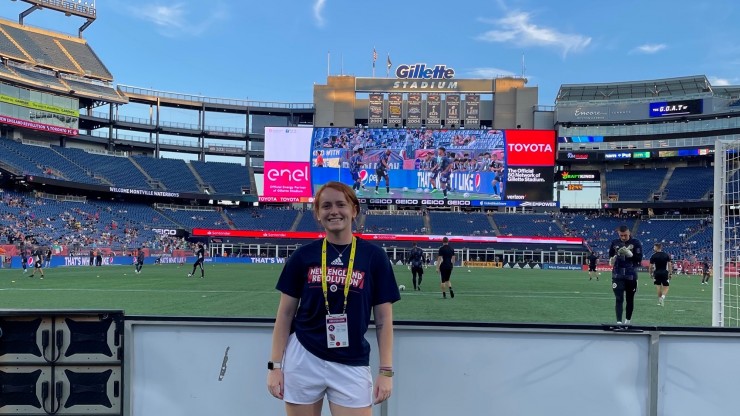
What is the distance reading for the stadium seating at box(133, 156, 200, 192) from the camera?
6388 cm

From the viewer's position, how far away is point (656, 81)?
6925cm

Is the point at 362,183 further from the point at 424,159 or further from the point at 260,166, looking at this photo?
the point at 260,166

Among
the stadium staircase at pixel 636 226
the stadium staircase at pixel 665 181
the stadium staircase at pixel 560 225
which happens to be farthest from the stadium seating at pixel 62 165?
the stadium staircase at pixel 665 181

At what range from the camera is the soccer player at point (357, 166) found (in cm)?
5266

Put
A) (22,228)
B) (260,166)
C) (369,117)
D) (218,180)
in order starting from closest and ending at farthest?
(22,228)
(369,117)
(218,180)
(260,166)

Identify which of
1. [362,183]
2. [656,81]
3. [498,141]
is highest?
[656,81]

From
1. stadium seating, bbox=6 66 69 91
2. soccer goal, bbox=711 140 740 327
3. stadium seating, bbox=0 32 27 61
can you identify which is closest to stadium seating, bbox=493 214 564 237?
soccer goal, bbox=711 140 740 327

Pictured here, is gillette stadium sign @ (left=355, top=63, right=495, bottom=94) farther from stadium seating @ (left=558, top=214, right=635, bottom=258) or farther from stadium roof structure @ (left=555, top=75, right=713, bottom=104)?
stadium seating @ (left=558, top=214, right=635, bottom=258)

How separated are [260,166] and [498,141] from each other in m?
37.4

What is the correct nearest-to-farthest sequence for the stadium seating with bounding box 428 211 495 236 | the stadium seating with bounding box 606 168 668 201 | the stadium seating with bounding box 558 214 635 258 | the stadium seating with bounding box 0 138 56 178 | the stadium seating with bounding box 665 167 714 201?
the stadium seating with bounding box 0 138 56 178 < the stadium seating with bounding box 558 214 635 258 < the stadium seating with bounding box 428 211 495 236 < the stadium seating with bounding box 665 167 714 201 < the stadium seating with bounding box 606 168 668 201

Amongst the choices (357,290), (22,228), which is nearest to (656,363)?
(357,290)

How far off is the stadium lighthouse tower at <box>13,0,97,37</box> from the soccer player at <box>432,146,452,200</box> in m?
50.2

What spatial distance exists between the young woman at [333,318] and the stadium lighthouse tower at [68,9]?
2908 inches

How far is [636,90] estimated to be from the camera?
2746 inches
